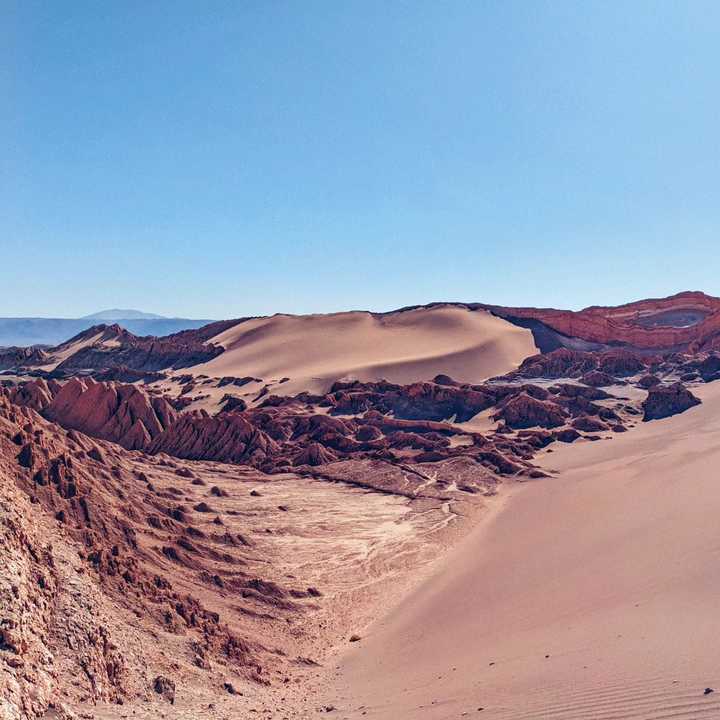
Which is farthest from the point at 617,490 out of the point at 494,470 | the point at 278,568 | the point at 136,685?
the point at 136,685

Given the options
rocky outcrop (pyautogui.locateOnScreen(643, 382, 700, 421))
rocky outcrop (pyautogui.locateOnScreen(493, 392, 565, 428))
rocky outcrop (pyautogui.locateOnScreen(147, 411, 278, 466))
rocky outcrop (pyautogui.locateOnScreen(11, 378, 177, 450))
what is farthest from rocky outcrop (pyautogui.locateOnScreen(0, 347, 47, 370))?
rocky outcrop (pyautogui.locateOnScreen(643, 382, 700, 421))

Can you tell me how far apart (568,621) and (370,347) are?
2585 inches

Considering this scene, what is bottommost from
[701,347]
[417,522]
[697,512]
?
[417,522]

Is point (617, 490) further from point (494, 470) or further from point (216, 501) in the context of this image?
point (216, 501)

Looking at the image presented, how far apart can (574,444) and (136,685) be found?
26.3m

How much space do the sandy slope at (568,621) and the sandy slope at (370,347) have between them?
36426 millimetres

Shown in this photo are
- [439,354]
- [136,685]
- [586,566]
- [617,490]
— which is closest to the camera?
[136,685]

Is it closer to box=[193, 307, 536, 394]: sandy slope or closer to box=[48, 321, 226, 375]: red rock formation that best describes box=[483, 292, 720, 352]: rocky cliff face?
box=[193, 307, 536, 394]: sandy slope

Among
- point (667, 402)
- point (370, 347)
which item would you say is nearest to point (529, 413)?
point (667, 402)

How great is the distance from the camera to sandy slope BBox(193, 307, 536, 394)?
58500 mm

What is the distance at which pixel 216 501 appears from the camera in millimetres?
20719

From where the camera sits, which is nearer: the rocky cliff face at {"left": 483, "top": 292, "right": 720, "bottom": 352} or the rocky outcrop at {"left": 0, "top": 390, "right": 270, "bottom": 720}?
the rocky outcrop at {"left": 0, "top": 390, "right": 270, "bottom": 720}

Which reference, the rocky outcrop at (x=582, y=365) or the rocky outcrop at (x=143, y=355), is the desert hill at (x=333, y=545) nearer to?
the rocky outcrop at (x=582, y=365)

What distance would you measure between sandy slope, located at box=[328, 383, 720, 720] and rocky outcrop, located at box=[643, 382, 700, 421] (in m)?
16.7
